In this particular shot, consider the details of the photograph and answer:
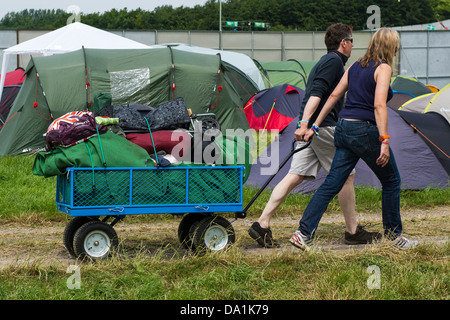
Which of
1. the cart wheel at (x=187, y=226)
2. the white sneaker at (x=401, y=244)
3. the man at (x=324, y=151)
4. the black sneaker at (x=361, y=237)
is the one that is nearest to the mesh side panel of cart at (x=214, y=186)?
the cart wheel at (x=187, y=226)

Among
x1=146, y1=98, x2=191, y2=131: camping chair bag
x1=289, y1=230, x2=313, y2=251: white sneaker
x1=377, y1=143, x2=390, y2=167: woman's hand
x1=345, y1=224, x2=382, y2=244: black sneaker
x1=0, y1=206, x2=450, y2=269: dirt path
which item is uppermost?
x1=146, y1=98, x2=191, y2=131: camping chair bag

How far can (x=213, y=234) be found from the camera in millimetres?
5469

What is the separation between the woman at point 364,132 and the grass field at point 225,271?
1.17 feet

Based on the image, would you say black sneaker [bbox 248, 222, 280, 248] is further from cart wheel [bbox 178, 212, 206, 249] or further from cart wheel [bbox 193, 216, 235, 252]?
cart wheel [bbox 178, 212, 206, 249]

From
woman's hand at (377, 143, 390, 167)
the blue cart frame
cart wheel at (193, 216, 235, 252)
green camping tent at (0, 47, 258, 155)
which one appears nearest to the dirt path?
cart wheel at (193, 216, 235, 252)

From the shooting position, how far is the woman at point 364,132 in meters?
5.23

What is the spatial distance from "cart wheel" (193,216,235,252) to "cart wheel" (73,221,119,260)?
684mm

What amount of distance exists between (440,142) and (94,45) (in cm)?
913

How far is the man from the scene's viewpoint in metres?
5.72

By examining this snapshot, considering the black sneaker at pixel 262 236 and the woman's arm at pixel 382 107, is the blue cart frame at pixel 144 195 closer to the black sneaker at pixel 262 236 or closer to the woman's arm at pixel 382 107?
the black sneaker at pixel 262 236

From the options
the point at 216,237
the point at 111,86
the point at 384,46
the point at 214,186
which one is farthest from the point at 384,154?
the point at 111,86

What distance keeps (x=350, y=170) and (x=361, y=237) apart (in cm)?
→ 83
